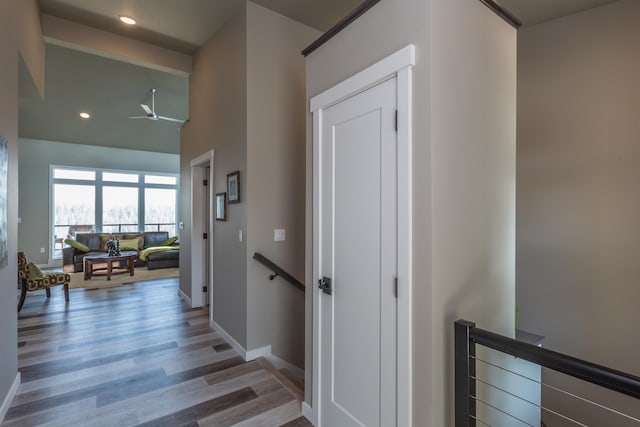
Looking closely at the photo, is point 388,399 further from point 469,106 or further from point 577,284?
point 577,284

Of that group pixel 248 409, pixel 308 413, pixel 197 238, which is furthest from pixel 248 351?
pixel 197 238

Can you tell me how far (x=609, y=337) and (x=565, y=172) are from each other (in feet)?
5.20

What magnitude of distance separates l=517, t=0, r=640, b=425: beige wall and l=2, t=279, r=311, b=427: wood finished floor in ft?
9.07

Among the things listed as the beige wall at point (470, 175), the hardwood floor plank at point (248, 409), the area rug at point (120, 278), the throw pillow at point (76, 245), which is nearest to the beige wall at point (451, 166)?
the beige wall at point (470, 175)

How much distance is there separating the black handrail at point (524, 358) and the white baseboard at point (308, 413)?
1.14 meters

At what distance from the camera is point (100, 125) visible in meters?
7.74

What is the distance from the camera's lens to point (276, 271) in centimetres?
314

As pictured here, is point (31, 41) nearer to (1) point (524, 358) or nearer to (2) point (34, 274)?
(2) point (34, 274)

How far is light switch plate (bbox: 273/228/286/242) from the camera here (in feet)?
10.7

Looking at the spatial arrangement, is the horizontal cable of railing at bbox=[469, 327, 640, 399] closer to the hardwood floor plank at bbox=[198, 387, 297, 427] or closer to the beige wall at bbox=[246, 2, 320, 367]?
the hardwood floor plank at bbox=[198, 387, 297, 427]

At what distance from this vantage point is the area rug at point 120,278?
19.7 feet

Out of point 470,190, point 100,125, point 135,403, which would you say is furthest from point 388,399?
point 100,125

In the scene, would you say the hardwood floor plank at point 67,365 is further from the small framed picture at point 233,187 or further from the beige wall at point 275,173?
the small framed picture at point 233,187

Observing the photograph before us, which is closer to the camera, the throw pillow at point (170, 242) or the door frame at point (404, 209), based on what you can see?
Result: the door frame at point (404, 209)
